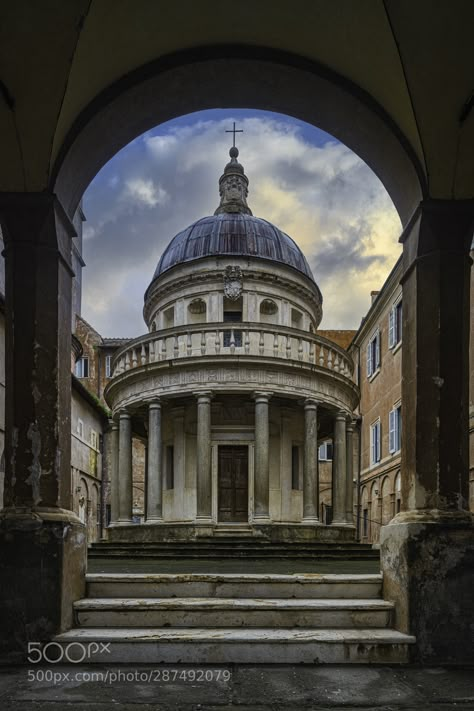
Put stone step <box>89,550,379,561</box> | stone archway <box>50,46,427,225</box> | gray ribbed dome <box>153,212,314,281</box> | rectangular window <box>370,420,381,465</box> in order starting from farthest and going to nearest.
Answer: rectangular window <box>370,420,381,465</box>
gray ribbed dome <box>153,212,314,281</box>
stone step <box>89,550,379,561</box>
stone archway <box>50,46,427,225</box>

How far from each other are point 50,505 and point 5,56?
137 inches

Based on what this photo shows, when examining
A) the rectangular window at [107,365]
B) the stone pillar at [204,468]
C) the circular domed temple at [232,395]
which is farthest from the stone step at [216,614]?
the rectangular window at [107,365]

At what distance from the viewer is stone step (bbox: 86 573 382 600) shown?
5.59 metres

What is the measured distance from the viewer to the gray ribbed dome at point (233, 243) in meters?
24.9

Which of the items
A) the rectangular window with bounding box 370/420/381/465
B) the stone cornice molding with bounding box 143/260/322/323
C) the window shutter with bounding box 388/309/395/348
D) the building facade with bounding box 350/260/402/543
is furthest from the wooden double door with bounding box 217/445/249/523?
the rectangular window with bounding box 370/420/381/465

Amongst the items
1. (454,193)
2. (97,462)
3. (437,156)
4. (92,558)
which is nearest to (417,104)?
(437,156)

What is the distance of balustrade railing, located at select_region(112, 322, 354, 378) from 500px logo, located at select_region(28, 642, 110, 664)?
14643mm

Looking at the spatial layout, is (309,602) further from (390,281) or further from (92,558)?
(390,281)

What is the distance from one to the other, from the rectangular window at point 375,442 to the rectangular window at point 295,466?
28.9 ft

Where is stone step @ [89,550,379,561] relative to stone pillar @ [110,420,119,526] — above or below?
below

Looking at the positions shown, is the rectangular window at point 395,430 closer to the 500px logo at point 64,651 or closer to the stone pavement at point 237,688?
the stone pavement at point 237,688

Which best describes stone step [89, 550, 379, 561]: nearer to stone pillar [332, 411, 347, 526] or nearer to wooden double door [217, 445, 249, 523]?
stone pillar [332, 411, 347, 526]

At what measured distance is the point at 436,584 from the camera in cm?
521

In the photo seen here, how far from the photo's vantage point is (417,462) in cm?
562
